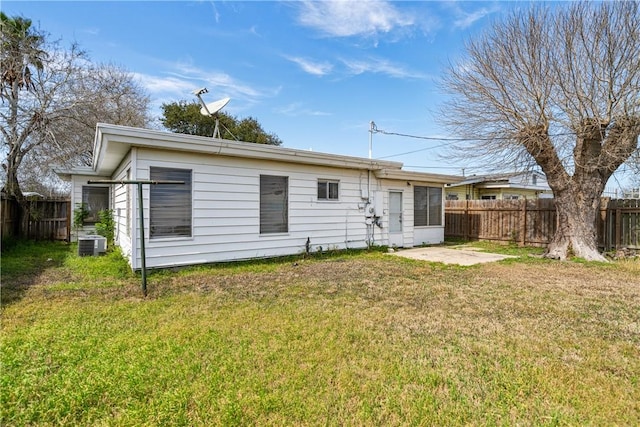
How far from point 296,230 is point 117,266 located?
12.6 feet

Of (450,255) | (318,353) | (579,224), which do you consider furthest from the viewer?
(450,255)

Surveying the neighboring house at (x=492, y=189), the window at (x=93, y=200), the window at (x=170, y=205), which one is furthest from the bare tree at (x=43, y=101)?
the neighboring house at (x=492, y=189)

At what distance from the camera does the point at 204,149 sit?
665 centimetres

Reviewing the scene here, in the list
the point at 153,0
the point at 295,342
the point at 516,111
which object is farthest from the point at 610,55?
the point at 153,0

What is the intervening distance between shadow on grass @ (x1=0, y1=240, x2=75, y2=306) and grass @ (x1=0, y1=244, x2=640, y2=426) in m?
0.10

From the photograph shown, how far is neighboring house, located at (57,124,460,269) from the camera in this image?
638cm

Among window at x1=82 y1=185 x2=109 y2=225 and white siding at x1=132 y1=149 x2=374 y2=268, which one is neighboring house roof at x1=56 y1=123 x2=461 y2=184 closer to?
white siding at x1=132 y1=149 x2=374 y2=268

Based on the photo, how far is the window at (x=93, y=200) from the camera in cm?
1112

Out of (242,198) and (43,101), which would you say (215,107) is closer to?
(242,198)

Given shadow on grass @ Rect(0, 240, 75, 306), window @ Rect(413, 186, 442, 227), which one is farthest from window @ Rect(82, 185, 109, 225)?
window @ Rect(413, 186, 442, 227)

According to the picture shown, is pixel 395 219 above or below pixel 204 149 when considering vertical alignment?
below

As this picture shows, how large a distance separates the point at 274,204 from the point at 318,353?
528 cm

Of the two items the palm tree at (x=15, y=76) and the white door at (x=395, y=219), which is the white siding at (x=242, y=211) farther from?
the palm tree at (x=15, y=76)

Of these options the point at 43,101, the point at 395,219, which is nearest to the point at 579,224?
the point at 395,219
